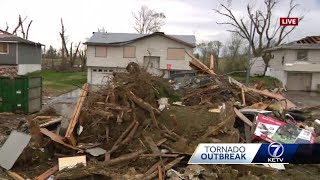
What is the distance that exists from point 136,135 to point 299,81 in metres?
32.8

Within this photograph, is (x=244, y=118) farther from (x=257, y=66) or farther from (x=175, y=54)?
(x=257, y=66)

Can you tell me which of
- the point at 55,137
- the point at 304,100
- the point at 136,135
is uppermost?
the point at 136,135

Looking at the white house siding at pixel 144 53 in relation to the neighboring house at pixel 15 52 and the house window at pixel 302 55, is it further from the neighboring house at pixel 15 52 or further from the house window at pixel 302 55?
the house window at pixel 302 55

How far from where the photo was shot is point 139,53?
3594cm

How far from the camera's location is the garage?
37.1 meters

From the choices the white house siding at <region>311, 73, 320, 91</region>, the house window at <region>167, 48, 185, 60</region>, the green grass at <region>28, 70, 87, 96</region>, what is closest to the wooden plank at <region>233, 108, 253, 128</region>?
the green grass at <region>28, 70, 87, 96</region>

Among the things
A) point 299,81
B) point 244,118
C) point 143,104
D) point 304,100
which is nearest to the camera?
point 143,104

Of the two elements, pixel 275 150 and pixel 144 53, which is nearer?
pixel 275 150

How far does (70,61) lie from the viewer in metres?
46.8

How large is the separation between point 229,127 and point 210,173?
72.1 inches

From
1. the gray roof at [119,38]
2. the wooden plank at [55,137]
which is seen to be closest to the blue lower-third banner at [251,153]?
Answer: the wooden plank at [55,137]

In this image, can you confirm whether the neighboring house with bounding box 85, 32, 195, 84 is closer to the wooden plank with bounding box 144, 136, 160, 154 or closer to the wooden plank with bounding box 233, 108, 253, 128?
the wooden plank with bounding box 233, 108, 253, 128

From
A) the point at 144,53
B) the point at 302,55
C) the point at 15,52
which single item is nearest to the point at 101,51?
the point at 144,53

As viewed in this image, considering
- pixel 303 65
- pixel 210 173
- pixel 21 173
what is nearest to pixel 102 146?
pixel 21 173
